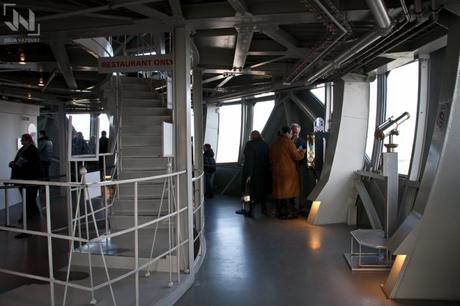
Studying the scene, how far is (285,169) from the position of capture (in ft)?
25.7

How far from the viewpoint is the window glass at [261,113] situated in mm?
11083

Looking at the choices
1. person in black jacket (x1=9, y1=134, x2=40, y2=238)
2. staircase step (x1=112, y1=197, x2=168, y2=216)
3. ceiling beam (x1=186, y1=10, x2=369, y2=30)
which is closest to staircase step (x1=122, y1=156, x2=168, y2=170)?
staircase step (x1=112, y1=197, x2=168, y2=216)

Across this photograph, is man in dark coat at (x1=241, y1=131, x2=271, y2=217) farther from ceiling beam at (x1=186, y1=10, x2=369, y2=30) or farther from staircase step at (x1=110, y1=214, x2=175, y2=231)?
ceiling beam at (x1=186, y1=10, x2=369, y2=30)

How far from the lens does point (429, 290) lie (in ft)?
12.7

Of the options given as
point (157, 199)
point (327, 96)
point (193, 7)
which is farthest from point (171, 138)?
point (327, 96)

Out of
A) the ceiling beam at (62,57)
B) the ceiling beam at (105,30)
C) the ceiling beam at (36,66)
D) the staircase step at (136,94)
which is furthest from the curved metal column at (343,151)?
the ceiling beam at (62,57)

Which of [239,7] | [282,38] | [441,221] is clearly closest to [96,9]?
[239,7]

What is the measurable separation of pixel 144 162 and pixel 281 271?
2.70 meters

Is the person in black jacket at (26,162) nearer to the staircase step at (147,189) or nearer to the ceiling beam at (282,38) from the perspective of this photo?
the staircase step at (147,189)

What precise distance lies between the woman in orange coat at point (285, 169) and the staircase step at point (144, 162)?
2.74 metres

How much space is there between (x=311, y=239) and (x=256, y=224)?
1.36 m

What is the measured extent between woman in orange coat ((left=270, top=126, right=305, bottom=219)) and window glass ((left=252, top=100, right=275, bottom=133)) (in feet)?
10.5

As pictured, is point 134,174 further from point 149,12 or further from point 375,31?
point 375,31

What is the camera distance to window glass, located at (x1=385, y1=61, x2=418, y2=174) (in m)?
5.94
